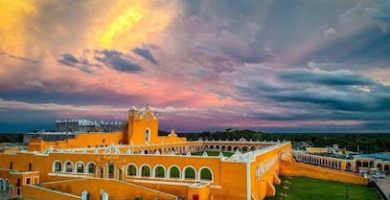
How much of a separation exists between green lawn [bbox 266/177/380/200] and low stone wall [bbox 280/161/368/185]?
→ 1.41 m

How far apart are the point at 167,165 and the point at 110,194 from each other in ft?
11.8

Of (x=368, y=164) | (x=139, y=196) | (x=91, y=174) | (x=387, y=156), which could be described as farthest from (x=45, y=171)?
(x=387, y=156)

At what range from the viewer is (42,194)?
2400cm

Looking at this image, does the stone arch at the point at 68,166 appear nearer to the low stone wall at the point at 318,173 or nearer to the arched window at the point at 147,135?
the arched window at the point at 147,135

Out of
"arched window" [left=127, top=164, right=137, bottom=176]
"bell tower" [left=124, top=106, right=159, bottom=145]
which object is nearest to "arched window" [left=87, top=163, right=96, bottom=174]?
"arched window" [left=127, top=164, right=137, bottom=176]

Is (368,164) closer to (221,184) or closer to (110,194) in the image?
(221,184)

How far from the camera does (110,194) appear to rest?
2309 centimetres

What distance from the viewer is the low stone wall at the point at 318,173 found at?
35750 millimetres

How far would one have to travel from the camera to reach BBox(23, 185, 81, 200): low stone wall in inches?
907

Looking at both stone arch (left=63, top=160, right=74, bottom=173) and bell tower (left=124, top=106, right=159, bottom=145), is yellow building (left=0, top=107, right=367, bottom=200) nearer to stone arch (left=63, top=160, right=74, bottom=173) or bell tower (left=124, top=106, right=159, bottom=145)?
stone arch (left=63, top=160, right=74, bottom=173)

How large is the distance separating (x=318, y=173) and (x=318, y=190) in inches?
303

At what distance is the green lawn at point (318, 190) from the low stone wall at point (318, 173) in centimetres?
A: 141

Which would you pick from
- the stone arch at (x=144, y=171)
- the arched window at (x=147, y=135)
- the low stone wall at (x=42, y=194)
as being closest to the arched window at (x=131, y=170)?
the stone arch at (x=144, y=171)

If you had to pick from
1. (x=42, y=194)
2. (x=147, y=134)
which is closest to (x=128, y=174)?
(x=42, y=194)
